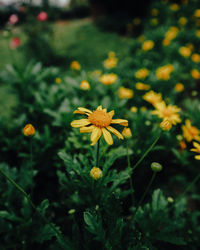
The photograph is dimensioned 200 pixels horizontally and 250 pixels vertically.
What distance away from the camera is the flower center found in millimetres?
978

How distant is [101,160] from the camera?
1.32 m

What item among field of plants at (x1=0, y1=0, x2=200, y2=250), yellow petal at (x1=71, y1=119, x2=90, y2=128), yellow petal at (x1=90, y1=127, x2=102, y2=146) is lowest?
field of plants at (x1=0, y1=0, x2=200, y2=250)

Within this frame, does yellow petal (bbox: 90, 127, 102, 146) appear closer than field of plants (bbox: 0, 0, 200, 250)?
Yes

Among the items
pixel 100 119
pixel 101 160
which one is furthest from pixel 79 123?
pixel 101 160

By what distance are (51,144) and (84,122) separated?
86 centimetres

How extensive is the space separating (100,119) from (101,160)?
43 cm

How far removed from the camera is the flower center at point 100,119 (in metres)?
0.98

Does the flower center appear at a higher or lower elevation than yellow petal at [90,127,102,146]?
higher

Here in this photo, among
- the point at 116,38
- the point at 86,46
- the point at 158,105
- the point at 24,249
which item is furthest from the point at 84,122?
the point at 116,38

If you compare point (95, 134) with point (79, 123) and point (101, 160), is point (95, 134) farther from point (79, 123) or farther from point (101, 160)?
point (101, 160)

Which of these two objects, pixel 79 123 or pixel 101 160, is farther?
pixel 101 160

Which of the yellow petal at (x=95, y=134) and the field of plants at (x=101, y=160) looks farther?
the field of plants at (x=101, y=160)

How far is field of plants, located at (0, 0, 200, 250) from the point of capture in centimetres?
105

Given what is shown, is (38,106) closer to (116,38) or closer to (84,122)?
(84,122)
